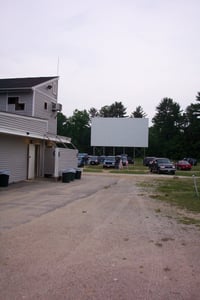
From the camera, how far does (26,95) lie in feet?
89.4

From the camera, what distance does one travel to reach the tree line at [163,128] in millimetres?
92438

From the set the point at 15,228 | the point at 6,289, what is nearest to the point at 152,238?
the point at 15,228

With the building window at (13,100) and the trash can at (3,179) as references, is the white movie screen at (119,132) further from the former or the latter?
the trash can at (3,179)

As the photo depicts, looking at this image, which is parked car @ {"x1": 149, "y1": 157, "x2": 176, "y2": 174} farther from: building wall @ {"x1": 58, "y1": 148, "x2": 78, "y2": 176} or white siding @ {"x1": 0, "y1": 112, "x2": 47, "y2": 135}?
white siding @ {"x1": 0, "y1": 112, "x2": 47, "y2": 135}

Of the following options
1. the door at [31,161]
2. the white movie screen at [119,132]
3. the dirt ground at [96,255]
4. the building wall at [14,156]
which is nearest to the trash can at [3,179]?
the building wall at [14,156]

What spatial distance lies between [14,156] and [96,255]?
14.8 m

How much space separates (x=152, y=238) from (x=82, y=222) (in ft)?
7.50

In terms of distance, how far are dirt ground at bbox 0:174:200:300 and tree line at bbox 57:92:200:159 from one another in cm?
7367

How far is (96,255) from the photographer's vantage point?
6117 millimetres

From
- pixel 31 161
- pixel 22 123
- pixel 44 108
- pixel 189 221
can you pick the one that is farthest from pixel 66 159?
pixel 189 221

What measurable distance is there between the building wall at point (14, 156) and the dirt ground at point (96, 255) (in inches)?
314

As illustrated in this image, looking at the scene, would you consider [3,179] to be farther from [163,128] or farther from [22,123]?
[163,128]

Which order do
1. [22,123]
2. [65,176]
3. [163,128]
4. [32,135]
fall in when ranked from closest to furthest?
[22,123], [32,135], [65,176], [163,128]

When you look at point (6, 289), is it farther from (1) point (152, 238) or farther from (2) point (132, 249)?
(1) point (152, 238)
